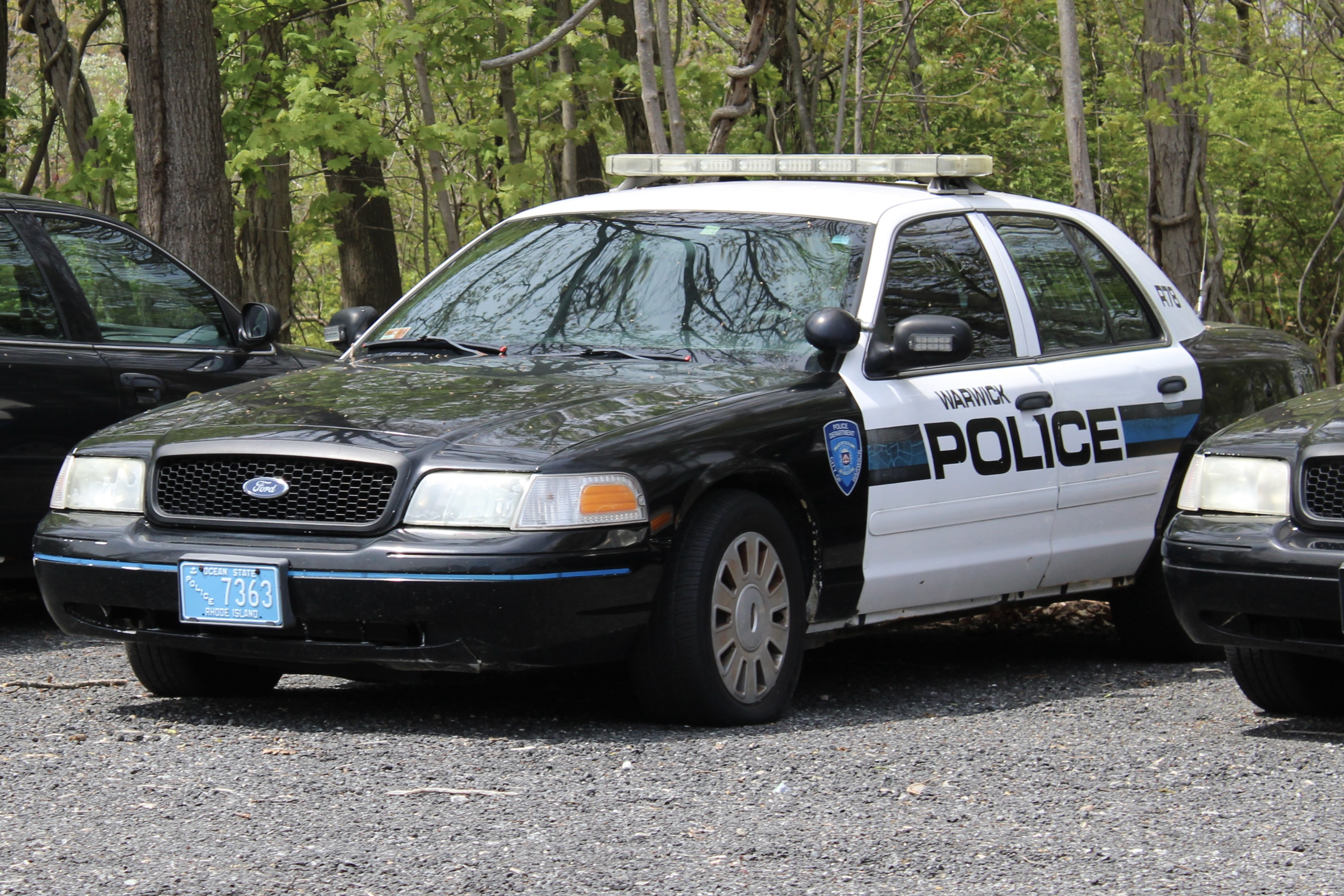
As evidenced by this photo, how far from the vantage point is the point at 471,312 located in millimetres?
6375

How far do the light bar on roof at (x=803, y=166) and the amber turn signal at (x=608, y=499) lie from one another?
2.24 m

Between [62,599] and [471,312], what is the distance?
1.70 metres

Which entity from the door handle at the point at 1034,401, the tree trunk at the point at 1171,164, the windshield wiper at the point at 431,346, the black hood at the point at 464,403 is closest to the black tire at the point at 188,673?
the black hood at the point at 464,403

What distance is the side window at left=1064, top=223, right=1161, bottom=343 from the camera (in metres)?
7.03

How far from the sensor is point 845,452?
569 centimetres

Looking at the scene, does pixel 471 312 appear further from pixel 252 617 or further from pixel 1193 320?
pixel 1193 320

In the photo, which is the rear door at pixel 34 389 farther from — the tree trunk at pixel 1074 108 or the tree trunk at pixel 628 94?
the tree trunk at pixel 628 94

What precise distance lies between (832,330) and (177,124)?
633 cm

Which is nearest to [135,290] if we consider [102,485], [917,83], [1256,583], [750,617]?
[102,485]

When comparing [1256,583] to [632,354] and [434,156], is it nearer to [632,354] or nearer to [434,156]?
[632,354]

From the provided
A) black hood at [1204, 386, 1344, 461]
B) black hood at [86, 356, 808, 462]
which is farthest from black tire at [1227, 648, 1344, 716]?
black hood at [86, 356, 808, 462]

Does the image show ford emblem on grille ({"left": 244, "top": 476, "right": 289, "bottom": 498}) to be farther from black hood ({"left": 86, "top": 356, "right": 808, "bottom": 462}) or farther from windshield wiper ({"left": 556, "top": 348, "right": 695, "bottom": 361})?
windshield wiper ({"left": 556, "top": 348, "right": 695, "bottom": 361})

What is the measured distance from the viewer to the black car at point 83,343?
23.1ft

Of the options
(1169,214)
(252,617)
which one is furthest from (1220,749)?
(1169,214)
